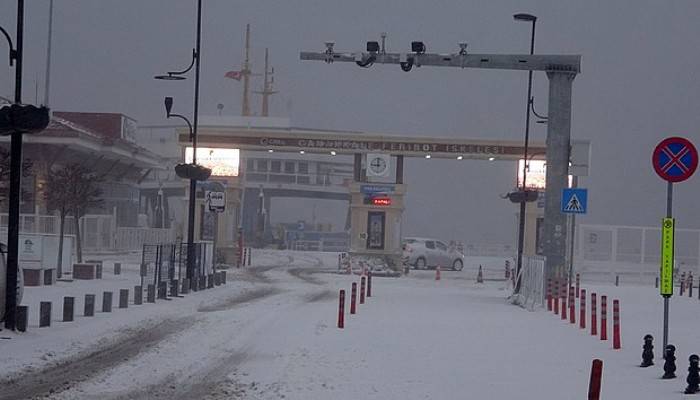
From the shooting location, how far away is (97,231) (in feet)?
183

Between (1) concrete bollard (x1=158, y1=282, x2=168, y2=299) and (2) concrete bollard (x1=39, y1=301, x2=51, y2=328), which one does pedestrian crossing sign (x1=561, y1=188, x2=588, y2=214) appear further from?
(2) concrete bollard (x1=39, y1=301, x2=51, y2=328)

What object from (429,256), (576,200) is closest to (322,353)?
(576,200)

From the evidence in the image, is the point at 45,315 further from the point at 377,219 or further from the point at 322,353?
the point at 377,219

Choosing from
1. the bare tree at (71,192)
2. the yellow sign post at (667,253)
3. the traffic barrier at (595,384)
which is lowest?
the traffic barrier at (595,384)

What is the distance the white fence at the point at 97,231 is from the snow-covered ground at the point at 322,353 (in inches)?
638

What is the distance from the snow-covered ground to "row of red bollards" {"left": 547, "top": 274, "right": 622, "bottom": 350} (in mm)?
378

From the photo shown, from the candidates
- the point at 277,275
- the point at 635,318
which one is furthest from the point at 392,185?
the point at 635,318

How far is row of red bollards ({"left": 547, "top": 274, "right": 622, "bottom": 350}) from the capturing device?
19.4m

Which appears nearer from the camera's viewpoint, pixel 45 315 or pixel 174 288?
pixel 45 315

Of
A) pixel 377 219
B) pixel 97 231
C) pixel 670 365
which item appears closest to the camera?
pixel 670 365

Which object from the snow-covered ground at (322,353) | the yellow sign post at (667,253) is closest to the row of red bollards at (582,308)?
the snow-covered ground at (322,353)

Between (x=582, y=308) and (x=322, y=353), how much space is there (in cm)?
829

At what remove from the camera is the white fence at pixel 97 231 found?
4597cm

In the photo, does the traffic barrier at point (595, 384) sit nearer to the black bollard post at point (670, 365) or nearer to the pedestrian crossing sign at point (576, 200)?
the black bollard post at point (670, 365)
